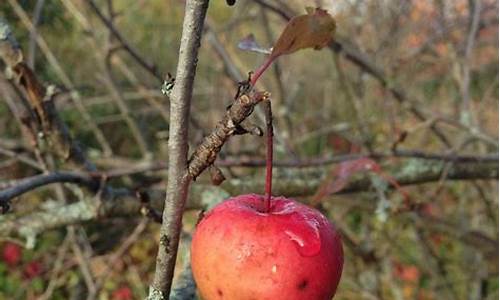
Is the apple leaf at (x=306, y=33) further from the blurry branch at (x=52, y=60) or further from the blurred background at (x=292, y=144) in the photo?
the blurry branch at (x=52, y=60)

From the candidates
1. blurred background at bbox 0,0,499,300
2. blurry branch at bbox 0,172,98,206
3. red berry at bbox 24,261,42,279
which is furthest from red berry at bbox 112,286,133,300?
blurry branch at bbox 0,172,98,206

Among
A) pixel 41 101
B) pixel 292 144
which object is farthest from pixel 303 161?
pixel 292 144

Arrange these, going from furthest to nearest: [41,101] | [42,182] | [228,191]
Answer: [228,191], [41,101], [42,182]

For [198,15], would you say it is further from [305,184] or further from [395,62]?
[395,62]

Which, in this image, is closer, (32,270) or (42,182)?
(42,182)

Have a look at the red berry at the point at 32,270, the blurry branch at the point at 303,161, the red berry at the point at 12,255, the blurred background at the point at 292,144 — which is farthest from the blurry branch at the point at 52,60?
the red berry at the point at 12,255

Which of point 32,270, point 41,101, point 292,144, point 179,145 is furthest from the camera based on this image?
point 32,270

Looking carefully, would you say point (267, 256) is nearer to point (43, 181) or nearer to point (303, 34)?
point (303, 34)

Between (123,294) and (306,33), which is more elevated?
(306,33)

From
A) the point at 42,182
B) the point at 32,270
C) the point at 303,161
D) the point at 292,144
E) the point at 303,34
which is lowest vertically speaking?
the point at 32,270
